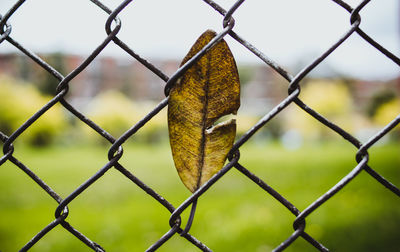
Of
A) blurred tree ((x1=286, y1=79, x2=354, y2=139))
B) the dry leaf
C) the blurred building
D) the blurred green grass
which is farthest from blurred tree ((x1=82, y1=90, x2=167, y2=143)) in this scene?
the dry leaf

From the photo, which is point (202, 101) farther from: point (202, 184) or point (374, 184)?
point (374, 184)

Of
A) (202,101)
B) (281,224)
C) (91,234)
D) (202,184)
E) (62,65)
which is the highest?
(62,65)

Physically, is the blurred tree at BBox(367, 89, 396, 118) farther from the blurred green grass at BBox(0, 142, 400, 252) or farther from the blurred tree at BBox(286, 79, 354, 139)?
the blurred green grass at BBox(0, 142, 400, 252)

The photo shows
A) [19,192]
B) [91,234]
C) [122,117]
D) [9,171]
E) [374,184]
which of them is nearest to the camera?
[91,234]

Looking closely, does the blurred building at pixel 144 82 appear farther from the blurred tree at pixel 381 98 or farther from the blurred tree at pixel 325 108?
the blurred tree at pixel 381 98

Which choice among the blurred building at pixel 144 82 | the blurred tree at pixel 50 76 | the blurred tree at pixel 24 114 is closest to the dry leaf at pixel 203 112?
the blurred tree at pixel 24 114

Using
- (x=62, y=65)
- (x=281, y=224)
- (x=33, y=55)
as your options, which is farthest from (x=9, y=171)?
(x=62, y=65)

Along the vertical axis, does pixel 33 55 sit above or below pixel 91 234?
above

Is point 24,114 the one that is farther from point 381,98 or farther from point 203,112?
point 381,98

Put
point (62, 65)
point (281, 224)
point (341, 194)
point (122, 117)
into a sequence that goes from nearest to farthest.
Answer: point (281, 224)
point (341, 194)
point (122, 117)
point (62, 65)
